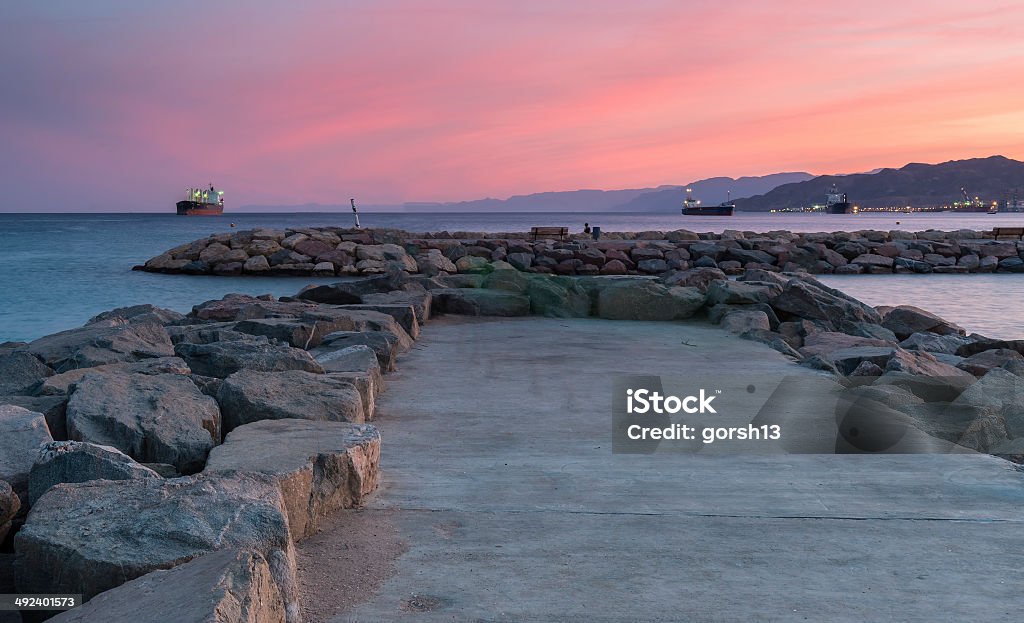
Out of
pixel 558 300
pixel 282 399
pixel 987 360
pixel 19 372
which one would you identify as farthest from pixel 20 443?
pixel 987 360

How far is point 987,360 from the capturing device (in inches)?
299

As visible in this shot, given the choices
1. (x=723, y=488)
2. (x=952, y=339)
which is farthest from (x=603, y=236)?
(x=723, y=488)

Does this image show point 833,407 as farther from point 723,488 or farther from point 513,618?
point 513,618

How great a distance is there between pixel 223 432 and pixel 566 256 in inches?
854

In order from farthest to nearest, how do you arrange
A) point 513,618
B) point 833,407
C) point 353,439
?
point 833,407 → point 353,439 → point 513,618

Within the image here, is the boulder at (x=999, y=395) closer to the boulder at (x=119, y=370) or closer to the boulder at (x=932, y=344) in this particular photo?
the boulder at (x=932, y=344)

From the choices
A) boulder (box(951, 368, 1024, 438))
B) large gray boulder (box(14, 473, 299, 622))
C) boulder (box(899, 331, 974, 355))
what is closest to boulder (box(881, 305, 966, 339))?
boulder (box(899, 331, 974, 355))

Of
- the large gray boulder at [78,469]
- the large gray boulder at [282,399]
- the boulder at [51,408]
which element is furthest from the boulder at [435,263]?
the large gray boulder at [78,469]

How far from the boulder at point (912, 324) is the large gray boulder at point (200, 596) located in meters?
9.89

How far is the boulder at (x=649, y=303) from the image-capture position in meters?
9.51

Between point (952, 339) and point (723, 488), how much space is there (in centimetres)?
679

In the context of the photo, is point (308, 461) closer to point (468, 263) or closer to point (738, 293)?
point (738, 293)

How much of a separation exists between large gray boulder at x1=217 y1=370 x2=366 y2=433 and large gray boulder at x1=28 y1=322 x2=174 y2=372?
1640 millimetres

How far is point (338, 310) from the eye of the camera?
321 inches
